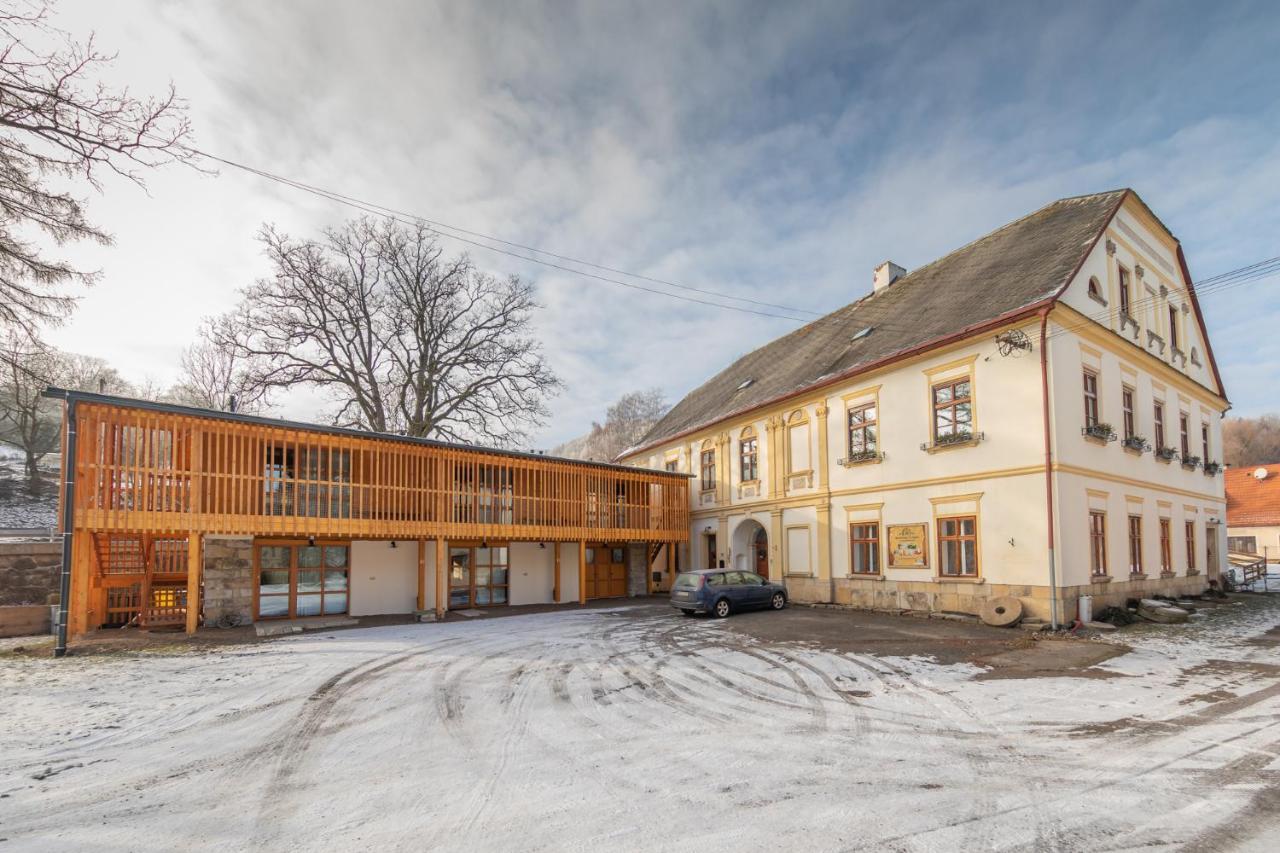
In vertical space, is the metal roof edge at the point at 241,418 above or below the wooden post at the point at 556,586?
above

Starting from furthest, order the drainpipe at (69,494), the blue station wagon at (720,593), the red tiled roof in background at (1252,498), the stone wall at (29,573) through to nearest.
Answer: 1. the red tiled roof in background at (1252,498)
2. the blue station wagon at (720,593)
3. the stone wall at (29,573)
4. the drainpipe at (69,494)

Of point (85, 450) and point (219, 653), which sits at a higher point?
point (85, 450)

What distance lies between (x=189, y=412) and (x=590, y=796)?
1353 cm

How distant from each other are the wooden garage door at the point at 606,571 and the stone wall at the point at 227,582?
37.0 ft

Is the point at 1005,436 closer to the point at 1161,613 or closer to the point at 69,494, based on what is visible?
the point at 1161,613

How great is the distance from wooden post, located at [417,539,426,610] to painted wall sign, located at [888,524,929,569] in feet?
43.4

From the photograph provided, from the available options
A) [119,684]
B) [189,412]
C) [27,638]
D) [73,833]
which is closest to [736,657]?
[73,833]

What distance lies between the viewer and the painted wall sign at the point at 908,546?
53.3ft

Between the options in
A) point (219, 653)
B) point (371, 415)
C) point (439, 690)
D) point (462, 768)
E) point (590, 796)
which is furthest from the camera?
point (371, 415)

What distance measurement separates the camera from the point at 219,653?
11.6 metres

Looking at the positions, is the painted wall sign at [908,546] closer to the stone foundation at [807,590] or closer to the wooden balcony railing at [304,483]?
the stone foundation at [807,590]

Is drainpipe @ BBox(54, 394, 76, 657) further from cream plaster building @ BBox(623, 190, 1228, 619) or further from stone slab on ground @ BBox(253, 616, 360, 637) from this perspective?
cream plaster building @ BBox(623, 190, 1228, 619)

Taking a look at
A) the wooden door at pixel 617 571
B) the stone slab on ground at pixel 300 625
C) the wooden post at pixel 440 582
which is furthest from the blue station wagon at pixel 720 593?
the stone slab on ground at pixel 300 625

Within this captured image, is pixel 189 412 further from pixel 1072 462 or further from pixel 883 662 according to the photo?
Answer: pixel 1072 462
